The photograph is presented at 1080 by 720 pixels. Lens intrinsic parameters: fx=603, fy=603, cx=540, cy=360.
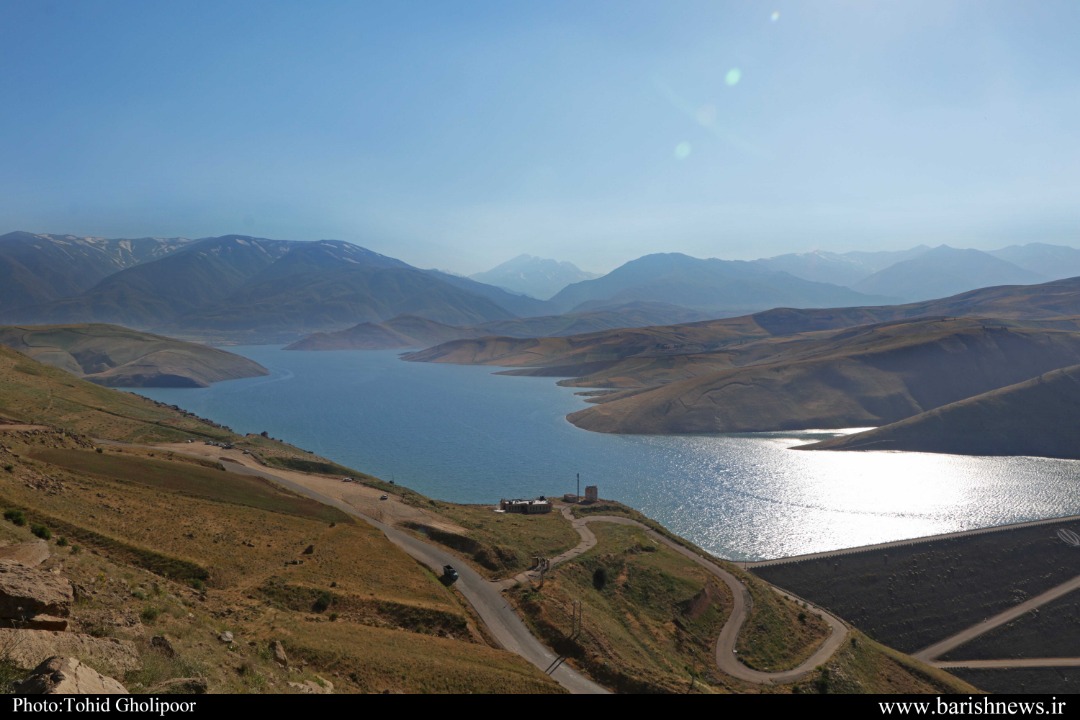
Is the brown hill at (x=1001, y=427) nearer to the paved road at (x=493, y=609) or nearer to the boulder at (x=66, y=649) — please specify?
the paved road at (x=493, y=609)

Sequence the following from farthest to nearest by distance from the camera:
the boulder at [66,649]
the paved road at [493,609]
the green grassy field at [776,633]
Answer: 1. the green grassy field at [776,633]
2. the paved road at [493,609]
3. the boulder at [66,649]

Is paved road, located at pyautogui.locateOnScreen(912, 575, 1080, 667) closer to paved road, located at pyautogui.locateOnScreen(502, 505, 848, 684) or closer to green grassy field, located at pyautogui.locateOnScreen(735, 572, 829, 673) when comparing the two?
paved road, located at pyautogui.locateOnScreen(502, 505, 848, 684)

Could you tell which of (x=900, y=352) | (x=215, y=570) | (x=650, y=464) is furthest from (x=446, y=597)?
(x=900, y=352)

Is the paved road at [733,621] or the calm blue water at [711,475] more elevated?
the paved road at [733,621]

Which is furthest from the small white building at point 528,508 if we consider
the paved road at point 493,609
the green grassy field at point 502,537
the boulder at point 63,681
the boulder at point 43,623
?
the boulder at point 63,681

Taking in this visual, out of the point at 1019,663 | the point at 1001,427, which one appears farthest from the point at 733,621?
the point at 1001,427

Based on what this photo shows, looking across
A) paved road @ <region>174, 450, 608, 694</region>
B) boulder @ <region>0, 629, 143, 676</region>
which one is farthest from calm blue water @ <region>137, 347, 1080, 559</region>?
boulder @ <region>0, 629, 143, 676</region>

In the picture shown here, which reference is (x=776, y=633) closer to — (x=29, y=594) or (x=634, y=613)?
(x=634, y=613)

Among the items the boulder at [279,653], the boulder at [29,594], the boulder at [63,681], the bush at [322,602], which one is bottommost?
the bush at [322,602]
